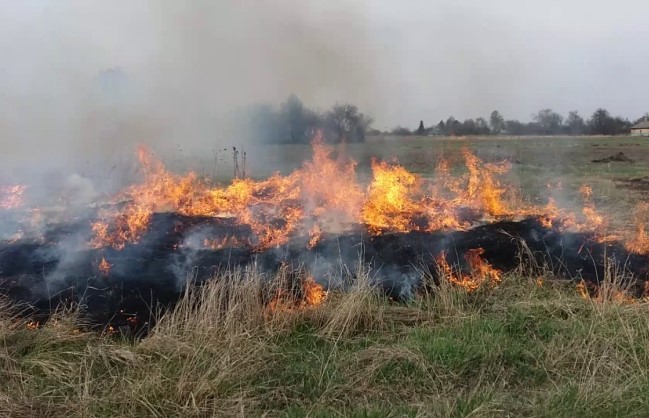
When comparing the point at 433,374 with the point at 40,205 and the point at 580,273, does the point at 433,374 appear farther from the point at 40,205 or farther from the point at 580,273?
the point at 40,205

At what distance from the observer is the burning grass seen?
12.0ft

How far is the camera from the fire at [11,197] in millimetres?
9570

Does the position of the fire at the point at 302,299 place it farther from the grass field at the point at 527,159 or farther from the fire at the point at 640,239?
the grass field at the point at 527,159

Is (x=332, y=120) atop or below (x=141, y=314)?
atop

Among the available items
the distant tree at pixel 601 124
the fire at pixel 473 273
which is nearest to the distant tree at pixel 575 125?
the distant tree at pixel 601 124

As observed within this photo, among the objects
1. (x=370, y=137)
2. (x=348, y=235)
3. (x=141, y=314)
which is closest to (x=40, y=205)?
(x=141, y=314)

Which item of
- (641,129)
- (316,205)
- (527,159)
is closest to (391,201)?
(316,205)

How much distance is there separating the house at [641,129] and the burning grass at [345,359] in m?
13.5

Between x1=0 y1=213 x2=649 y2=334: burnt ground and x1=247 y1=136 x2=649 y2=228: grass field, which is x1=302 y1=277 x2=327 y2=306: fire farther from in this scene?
x1=247 y1=136 x2=649 y2=228: grass field

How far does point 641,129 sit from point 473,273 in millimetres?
13292

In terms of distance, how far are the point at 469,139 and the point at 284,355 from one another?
984 cm

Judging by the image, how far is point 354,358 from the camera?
4.37 metres

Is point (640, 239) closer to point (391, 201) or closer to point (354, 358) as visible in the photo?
point (391, 201)

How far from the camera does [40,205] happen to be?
1002cm
